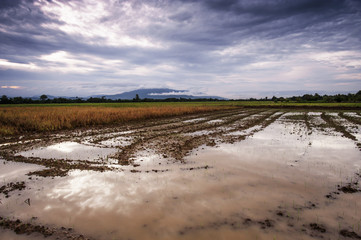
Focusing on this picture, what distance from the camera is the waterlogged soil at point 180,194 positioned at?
266 centimetres

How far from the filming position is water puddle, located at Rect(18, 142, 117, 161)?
6.10 m

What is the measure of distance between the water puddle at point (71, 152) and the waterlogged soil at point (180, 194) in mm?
38

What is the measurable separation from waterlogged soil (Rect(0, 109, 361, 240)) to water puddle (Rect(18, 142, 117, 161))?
0.04 metres

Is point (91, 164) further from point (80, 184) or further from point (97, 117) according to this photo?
point (97, 117)

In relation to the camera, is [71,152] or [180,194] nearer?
[180,194]

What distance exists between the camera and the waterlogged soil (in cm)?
266

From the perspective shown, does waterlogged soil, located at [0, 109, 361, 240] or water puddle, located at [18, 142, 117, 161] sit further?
water puddle, located at [18, 142, 117, 161]

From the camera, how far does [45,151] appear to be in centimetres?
679

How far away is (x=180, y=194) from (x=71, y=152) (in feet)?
16.0

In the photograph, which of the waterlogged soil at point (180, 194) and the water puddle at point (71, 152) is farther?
the water puddle at point (71, 152)

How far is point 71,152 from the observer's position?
21.9 feet

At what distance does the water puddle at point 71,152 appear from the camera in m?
6.10

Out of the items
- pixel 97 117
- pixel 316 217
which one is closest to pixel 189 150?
pixel 316 217

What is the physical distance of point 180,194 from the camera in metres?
3.63
